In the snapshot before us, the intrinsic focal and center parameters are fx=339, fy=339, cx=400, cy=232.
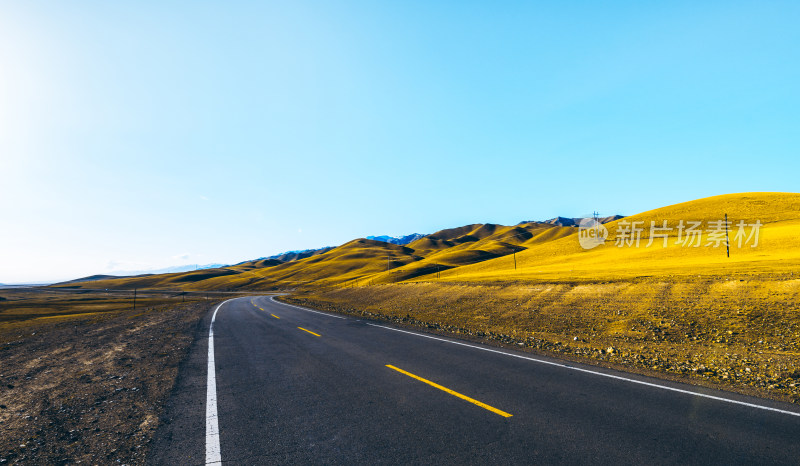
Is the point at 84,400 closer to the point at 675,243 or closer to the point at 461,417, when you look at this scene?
the point at 461,417

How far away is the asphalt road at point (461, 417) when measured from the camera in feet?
16.0

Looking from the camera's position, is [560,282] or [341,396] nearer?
[341,396]

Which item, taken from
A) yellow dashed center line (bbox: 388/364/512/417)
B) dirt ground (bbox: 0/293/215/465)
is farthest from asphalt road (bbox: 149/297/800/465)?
dirt ground (bbox: 0/293/215/465)

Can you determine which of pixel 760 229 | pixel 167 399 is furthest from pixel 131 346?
pixel 760 229

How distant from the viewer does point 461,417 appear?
6.11 m

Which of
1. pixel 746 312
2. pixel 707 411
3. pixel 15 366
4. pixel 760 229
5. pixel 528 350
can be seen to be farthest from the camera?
pixel 760 229

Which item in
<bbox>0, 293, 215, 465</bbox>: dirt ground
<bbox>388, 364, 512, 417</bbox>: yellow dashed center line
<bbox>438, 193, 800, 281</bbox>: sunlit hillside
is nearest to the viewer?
<bbox>0, 293, 215, 465</bbox>: dirt ground

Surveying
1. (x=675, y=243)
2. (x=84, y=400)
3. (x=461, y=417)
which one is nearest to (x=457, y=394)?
(x=461, y=417)

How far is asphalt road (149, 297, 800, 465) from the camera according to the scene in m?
4.87

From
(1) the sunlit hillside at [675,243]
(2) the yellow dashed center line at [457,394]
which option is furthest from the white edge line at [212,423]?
(1) the sunlit hillside at [675,243]

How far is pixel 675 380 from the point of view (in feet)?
27.2

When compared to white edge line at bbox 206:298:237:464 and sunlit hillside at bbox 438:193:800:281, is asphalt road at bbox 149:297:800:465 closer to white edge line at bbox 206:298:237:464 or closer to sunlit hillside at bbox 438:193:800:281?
white edge line at bbox 206:298:237:464

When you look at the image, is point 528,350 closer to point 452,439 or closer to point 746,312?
point 452,439

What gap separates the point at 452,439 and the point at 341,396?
9.63 feet
